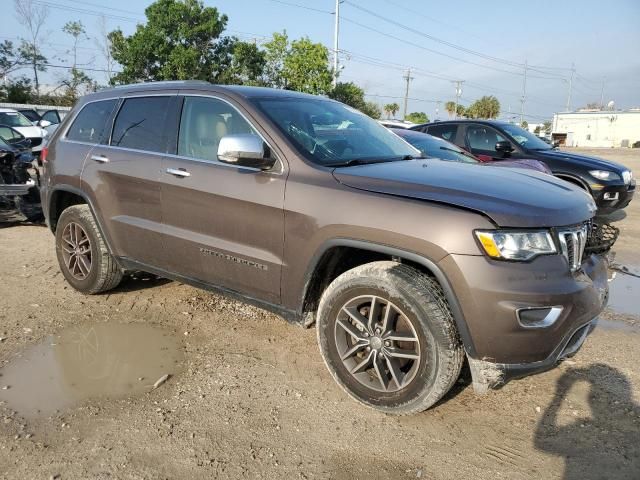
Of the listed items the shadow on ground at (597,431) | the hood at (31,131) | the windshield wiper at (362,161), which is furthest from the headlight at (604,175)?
the hood at (31,131)

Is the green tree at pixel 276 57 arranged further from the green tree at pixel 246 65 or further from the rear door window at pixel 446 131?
the rear door window at pixel 446 131

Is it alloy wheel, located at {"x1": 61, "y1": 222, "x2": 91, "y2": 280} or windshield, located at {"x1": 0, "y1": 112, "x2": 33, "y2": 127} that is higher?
windshield, located at {"x1": 0, "y1": 112, "x2": 33, "y2": 127}

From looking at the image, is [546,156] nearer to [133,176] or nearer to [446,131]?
[446,131]

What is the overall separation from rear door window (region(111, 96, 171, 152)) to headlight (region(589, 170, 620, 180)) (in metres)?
6.95

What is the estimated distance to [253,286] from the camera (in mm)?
3340

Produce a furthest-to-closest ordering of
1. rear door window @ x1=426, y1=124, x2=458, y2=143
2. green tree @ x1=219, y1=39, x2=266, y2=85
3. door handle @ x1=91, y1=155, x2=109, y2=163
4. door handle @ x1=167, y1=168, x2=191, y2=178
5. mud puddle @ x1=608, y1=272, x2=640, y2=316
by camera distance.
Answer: green tree @ x1=219, y1=39, x2=266, y2=85, rear door window @ x1=426, y1=124, x2=458, y2=143, mud puddle @ x1=608, y1=272, x2=640, y2=316, door handle @ x1=91, y1=155, x2=109, y2=163, door handle @ x1=167, y1=168, x2=191, y2=178

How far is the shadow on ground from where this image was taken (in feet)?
8.13

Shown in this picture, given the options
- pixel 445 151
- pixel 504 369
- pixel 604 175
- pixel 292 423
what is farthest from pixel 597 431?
pixel 604 175

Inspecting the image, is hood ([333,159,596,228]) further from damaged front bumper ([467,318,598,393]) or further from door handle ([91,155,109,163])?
door handle ([91,155,109,163])

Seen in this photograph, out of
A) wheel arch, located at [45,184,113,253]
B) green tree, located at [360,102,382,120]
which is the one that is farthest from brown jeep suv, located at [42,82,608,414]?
green tree, located at [360,102,382,120]

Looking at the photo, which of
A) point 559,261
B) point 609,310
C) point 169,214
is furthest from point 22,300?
point 609,310

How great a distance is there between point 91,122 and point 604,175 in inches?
294

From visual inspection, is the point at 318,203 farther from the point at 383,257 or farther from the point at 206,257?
the point at 206,257

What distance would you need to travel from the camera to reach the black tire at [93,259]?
440 centimetres
